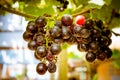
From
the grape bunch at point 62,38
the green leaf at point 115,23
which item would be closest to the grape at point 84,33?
the grape bunch at point 62,38

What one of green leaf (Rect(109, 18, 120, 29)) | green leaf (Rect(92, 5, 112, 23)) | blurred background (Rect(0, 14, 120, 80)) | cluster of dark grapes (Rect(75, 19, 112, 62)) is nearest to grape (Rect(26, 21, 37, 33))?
cluster of dark grapes (Rect(75, 19, 112, 62))

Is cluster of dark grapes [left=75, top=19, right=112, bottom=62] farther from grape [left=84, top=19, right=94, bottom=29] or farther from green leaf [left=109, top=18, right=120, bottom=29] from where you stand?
green leaf [left=109, top=18, right=120, bottom=29]

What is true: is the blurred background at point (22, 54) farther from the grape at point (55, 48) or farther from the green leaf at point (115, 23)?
the grape at point (55, 48)

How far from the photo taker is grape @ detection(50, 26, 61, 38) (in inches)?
30.7

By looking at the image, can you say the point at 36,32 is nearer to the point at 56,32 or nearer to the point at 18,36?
the point at 56,32

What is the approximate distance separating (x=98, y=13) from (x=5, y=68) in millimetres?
3061

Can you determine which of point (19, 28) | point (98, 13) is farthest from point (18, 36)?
point (98, 13)

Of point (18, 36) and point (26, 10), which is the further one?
point (18, 36)

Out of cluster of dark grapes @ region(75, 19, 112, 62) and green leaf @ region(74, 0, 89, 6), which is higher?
green leaf @ region(74, 0, 89, 6)

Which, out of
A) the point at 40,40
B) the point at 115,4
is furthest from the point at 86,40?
the point at 115,4

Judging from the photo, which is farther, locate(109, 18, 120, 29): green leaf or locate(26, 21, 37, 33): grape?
locate(109, 18, 120, 29): green leaf

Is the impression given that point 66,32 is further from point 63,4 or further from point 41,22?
point 63,4

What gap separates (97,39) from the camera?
882mm

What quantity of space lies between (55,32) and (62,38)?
4 cm
